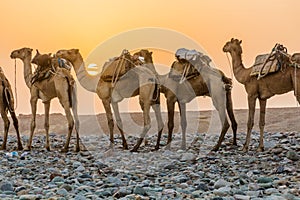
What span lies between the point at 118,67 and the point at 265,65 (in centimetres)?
345

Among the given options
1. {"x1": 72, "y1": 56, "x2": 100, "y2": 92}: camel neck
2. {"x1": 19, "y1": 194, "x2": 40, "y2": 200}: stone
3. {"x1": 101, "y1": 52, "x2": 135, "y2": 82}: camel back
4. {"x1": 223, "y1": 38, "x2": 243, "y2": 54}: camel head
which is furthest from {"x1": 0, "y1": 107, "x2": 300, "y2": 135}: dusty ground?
{"x1": 19, "y1": 194, "x2": 40, "y2": 200}: stone

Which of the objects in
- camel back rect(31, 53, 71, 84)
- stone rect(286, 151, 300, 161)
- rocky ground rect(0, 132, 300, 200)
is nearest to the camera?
rocky ground rect(0, 132, 300, 200)

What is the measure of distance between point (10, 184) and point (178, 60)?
21.4 feet

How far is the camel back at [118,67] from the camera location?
40.6ft

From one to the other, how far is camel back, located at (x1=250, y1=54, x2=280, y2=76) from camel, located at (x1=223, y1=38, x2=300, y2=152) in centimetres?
13

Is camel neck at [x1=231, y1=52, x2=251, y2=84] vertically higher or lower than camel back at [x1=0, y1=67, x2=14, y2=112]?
higher

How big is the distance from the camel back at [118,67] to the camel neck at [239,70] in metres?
2.49

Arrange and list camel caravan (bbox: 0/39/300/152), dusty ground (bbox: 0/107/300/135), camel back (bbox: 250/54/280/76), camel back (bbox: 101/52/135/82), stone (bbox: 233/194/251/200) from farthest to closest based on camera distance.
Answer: dusty ground (bbox: 0/107/300/135)
camel back (bbox: 101/52/135/82)
camel caravan (bbox: 0/39/300/152)
camel back (bbox: 250/54/280/76)
stone (bbox: 233/194/251/200)

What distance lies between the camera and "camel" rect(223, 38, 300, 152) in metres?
11.0

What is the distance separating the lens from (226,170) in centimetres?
905

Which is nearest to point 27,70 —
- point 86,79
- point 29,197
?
point 86,79

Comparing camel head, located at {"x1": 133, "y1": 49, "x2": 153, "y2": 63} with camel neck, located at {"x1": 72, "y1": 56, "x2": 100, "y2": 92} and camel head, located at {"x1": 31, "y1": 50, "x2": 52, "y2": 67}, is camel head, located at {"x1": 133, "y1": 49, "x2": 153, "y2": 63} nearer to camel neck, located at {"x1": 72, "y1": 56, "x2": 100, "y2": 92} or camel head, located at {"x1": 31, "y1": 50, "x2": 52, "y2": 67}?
camel neck, located at {"x1": 72, "y1": 56, "x2": 100, "y2": 92}

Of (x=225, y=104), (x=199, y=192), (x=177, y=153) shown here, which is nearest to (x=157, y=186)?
(x=199, y=192)

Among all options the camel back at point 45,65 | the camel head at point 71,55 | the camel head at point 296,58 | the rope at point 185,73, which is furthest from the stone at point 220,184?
the camel head at point 71,55
